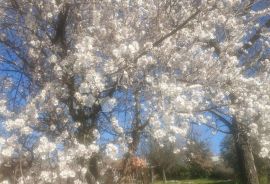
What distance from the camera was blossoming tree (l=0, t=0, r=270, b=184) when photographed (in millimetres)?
4820

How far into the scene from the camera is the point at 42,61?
5523 mm

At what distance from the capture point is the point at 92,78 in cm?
473

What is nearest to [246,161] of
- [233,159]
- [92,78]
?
Answer: [92,78]

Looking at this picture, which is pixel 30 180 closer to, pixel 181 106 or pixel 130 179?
pixel 130 179

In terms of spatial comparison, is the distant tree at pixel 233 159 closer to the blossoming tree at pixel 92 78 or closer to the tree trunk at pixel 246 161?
the tree trunk at pixel 246 161

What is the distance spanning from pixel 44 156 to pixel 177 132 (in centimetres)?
210

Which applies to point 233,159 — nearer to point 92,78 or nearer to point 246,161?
point 246,161

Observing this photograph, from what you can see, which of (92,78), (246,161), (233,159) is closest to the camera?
(92,78)

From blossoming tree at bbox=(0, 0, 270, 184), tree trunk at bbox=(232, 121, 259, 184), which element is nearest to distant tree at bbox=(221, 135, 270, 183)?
tree trunk at bbox=(232, 121, 259, 184)

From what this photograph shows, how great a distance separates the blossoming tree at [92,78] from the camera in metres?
4.82

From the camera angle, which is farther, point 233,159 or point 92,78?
point 233,159

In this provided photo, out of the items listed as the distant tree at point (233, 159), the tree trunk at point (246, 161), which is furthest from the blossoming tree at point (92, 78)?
the distant tree at point (233, 159)

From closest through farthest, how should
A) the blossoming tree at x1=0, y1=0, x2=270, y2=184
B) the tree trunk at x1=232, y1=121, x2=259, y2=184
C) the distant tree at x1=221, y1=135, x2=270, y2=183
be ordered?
the blossoming tree at x1=0, y1=0, x2=270, y2=184
the tree trunk at x1=232, y1=121, x2=259, y2=184
the distant tree at x1=221, y1=135, x2=270, y2=183

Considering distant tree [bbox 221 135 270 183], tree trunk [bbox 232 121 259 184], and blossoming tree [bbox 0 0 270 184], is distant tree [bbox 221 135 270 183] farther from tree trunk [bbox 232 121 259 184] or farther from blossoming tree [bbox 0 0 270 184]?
blossoming tree [bbox 0 0 270 184]
